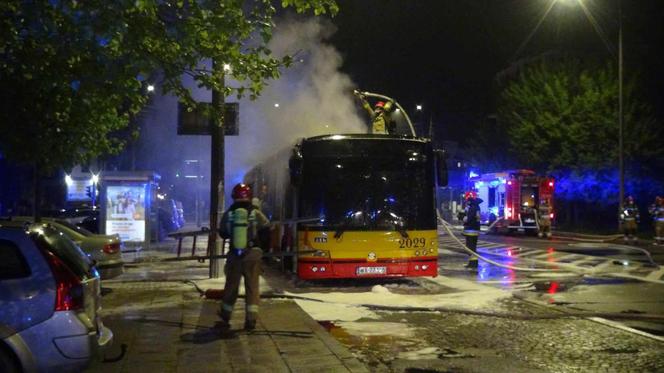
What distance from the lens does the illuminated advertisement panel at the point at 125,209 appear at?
20.9m

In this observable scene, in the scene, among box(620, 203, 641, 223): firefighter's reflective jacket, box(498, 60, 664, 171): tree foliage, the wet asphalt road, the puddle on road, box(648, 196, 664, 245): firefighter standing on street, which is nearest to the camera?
the wet asphalt road

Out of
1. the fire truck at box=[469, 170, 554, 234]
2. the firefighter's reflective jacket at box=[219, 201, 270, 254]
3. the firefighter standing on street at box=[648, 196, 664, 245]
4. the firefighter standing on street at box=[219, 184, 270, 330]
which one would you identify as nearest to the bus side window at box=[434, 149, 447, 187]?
the firefighter's reflective jacket at box=[219, 201, 270, 254]

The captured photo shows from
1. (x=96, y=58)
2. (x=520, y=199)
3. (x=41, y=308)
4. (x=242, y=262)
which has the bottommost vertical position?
(x=41, y=308)

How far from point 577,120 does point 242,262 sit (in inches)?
1107

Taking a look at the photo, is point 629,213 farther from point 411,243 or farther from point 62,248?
point 62,248

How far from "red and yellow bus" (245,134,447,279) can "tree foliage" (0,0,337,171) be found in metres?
3.07

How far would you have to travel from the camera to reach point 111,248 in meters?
12.1

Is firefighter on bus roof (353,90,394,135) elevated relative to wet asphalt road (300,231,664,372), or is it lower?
elevated

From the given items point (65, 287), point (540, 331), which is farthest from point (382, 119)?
point (65, 287)

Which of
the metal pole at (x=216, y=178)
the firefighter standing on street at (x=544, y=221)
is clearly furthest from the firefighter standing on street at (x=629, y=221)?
the metal pole at (x=216, y=178)

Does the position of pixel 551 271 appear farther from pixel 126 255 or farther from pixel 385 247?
pixel 126 255

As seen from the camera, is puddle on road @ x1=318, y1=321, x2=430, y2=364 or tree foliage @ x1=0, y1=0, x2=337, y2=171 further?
tree foliage @ x1=0, y1=0, x2=337, y2=171

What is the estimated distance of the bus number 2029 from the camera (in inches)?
471

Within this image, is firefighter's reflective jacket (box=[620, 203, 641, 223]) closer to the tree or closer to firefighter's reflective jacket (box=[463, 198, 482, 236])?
firefighter's reflective jacket (box=[463, 198, 482, 236])
